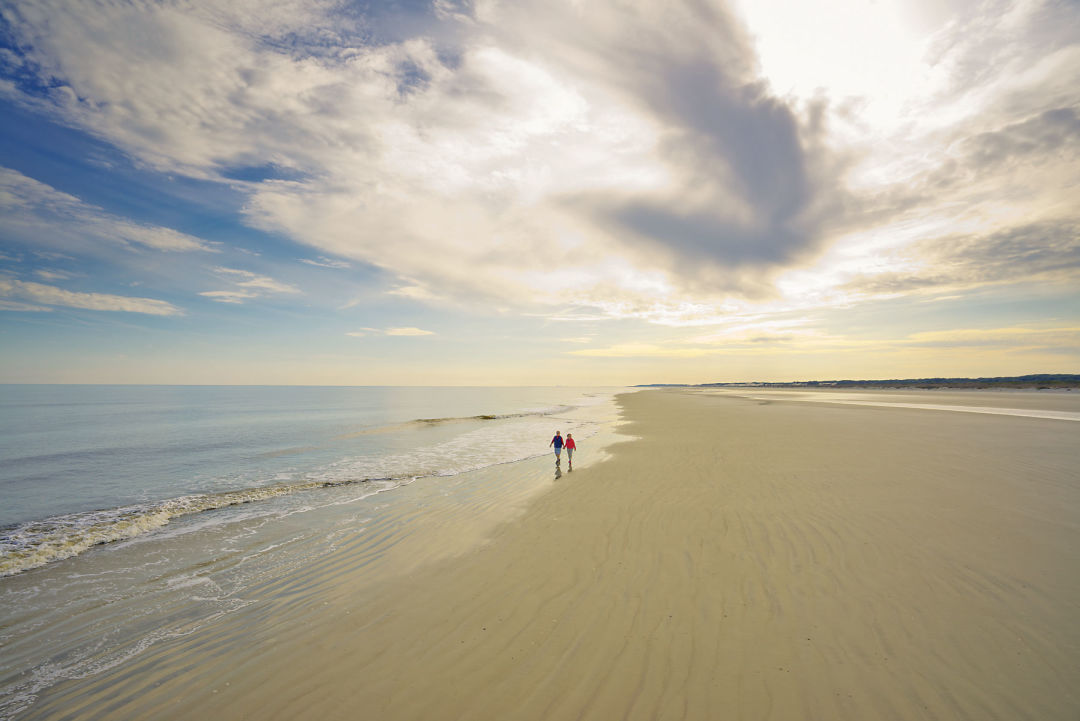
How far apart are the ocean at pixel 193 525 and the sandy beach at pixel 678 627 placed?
0.84 meters

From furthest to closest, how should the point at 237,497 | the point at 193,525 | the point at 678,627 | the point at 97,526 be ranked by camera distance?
the point at 237,497 → the point at 97,526 → the point at 193,525 → the point at 678,627

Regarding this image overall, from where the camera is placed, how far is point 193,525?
13594 millimetres

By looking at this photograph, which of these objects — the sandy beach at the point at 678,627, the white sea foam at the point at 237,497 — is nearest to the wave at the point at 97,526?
the white sea foam at the point at 237,497

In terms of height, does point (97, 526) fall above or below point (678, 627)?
below

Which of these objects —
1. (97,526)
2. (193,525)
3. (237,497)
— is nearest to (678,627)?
(193,525)

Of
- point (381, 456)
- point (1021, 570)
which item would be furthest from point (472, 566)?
point (381, 456)

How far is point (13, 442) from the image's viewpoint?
34.0 metres

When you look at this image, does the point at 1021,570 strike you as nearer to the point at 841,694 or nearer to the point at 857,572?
the point at 857,572

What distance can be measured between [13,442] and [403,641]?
50.5m

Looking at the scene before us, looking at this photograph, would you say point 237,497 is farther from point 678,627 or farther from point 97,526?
point 678,627

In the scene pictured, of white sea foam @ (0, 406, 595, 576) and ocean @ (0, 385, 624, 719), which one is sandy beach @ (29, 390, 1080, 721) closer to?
ocean @ (0, 385, 624, 719)

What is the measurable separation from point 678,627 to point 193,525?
15669mm

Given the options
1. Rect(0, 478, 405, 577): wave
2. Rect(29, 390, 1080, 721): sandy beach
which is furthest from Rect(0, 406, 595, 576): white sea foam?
Rect(29, 390, 1080, 721): sandy beach

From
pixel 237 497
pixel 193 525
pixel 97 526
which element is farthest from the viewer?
pixel 237 497
